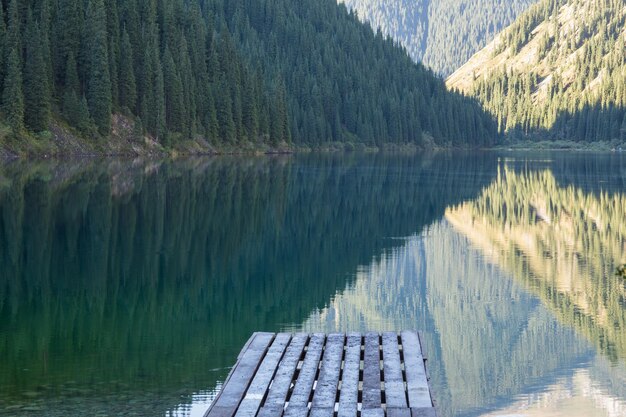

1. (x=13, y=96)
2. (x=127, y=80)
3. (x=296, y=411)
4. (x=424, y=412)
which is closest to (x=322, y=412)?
(x=296, y=411)

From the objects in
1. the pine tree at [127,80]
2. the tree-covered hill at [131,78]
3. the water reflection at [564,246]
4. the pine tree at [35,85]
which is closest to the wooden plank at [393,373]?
the water reflection at [564,246]

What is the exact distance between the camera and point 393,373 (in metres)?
13.7

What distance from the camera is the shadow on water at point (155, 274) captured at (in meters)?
15.9

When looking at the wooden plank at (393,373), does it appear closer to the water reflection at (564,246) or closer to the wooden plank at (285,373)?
the wooden plank at (285,373)

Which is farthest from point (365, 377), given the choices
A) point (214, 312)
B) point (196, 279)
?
point (196, 279)

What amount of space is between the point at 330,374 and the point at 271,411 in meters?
1.84

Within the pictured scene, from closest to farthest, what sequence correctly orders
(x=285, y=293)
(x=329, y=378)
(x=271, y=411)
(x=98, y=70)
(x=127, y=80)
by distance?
1. (x=271, y=411)
2. (x=329, y=378)
3. (x=285, y=293)
4. (x=98, y=70)
5. (x=127, y=80)

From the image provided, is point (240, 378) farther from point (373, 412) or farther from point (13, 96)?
point (13, 96)

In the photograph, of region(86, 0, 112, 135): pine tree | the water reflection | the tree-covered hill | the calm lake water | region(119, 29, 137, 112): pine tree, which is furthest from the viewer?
region(119, 29, 137, 112): pine tree

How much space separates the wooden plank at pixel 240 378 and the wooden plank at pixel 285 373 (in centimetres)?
39

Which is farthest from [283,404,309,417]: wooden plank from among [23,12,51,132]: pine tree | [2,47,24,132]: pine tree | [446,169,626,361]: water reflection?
[23,12,51,132]: pine tree

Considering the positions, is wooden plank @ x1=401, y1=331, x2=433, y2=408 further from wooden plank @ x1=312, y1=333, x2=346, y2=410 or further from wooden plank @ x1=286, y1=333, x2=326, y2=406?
wooden plank @ x1=286, y1=333, x2=326, y2=406

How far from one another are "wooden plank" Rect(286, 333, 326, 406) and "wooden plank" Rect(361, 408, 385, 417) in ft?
2.71

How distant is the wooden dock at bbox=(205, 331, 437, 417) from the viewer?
12.1 metres
